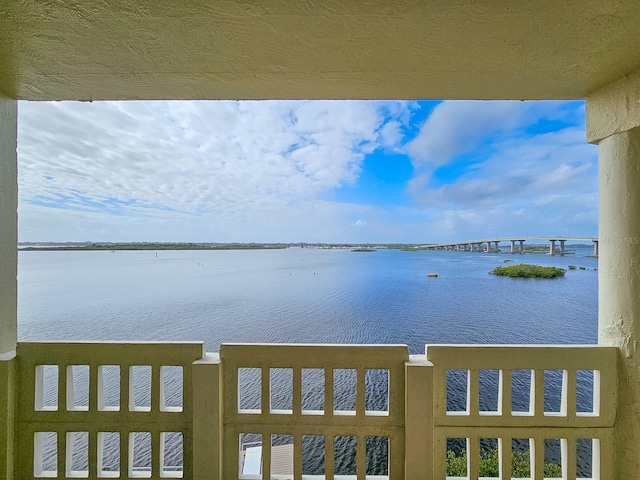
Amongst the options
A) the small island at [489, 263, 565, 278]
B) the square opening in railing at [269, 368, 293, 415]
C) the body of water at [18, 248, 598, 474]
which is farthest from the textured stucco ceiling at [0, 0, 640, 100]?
the small island at [489, 263, 565, 278]

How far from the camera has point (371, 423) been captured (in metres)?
1.80

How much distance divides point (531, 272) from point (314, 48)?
800 inches

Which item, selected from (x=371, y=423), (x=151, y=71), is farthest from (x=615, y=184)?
(x=151, y=71)

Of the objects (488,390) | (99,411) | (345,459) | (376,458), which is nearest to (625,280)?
(99,411)

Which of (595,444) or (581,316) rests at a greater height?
(595,444)

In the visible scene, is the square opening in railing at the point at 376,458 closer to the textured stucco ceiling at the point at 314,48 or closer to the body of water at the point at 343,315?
the body of water at the point at 343,315

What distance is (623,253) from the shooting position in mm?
1802

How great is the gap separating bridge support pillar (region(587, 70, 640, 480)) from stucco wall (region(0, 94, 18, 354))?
399 cm

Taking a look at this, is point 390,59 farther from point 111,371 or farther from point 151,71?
point 111,371

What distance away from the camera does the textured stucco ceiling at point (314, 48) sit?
1299 mm

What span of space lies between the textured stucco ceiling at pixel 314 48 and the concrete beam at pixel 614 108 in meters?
0.08

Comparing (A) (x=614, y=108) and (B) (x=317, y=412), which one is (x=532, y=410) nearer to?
(B) (x=317, y=412)

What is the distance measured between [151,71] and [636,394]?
11.8 ft

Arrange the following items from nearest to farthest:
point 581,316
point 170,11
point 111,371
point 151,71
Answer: point 170,11 → point 151,71 → point 111,371 → point 581,316
